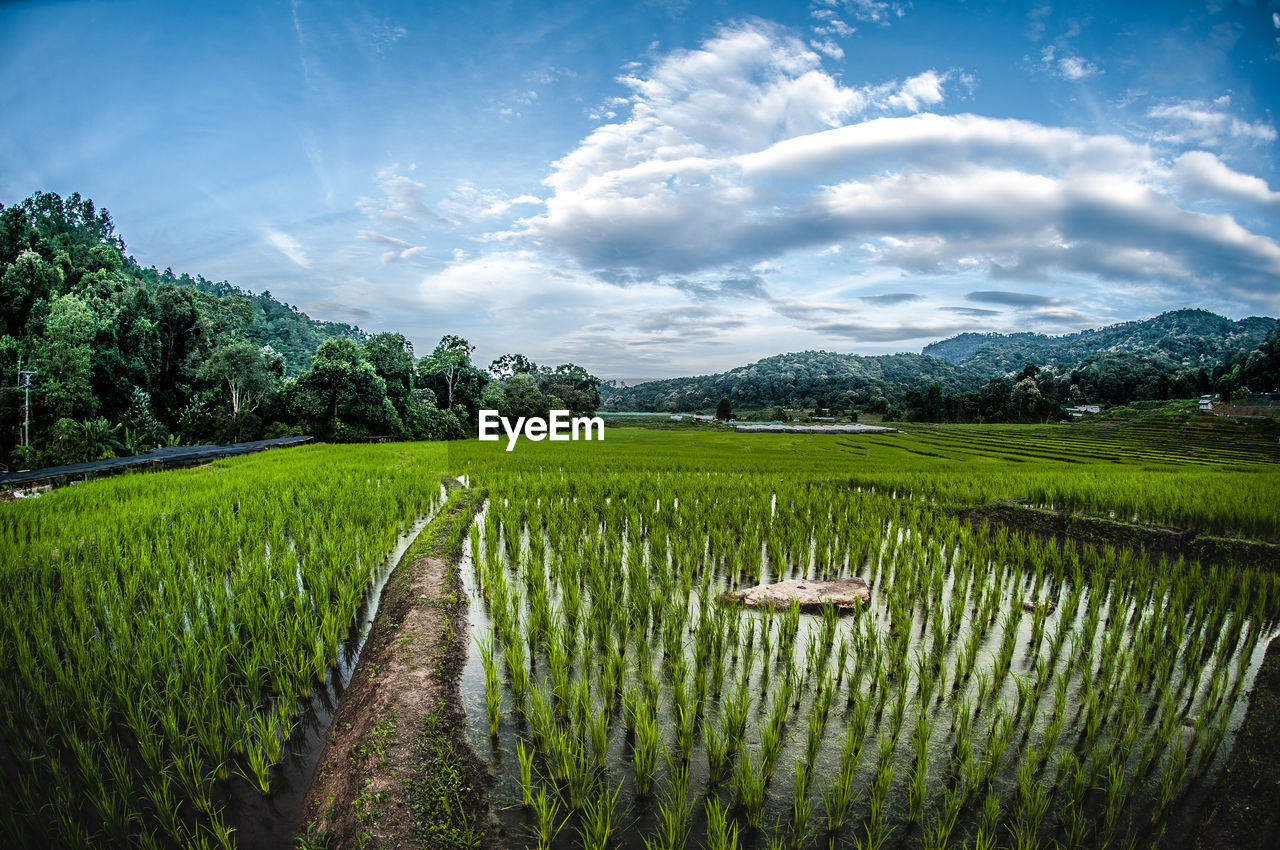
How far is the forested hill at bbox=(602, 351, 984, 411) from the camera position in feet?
240

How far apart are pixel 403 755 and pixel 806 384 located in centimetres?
8096


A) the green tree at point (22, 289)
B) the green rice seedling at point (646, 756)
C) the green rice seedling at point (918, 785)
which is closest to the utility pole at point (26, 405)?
the green tree at point (22, 289)

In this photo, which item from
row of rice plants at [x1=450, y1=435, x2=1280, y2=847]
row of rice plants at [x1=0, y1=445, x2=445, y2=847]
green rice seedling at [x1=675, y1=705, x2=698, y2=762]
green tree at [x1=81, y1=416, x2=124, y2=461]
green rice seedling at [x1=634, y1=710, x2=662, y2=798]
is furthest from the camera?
green tree at [x1=81, y1=416, x2=124, y2=461]


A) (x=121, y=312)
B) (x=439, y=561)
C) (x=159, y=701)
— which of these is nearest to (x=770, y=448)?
(x=439, y=561)

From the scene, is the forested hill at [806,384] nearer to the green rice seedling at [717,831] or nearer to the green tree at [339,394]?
the green tree at [339,394]

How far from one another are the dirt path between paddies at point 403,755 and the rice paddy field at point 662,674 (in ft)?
0.70

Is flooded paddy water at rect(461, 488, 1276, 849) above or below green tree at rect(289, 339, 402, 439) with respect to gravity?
below

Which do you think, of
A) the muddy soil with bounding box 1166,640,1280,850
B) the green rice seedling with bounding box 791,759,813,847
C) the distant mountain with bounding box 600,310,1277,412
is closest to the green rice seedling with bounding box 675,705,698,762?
the green rice seedling with bounding box 791,759,813,847

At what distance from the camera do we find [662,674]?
417 cm

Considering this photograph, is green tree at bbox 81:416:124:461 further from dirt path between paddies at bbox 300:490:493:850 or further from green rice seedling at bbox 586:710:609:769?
green rice seedling at bbox 586:710:609:769

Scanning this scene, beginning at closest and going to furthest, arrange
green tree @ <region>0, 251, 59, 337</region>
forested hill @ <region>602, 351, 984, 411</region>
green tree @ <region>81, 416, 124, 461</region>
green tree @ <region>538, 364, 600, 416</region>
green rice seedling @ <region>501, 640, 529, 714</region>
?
1. green rice seedling @ <region>501, 640, 529, 714</region>
2. green tree @ <region>81, 416, 124, 461</region>
3. green tree @ <region>0, 251, 59, 337</region>
4. green tree @ <region>538, 364, 600, 416</region>
5. forested hill @ <region>602, 351, 984, 411</region>

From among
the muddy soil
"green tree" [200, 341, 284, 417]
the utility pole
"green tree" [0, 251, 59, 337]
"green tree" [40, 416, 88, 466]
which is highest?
"green tree" [0, 251, 59, 337]

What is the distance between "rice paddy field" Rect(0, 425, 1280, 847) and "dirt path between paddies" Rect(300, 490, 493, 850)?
0.70 ft

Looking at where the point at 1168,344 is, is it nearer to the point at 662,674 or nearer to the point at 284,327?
the point at 662,674
